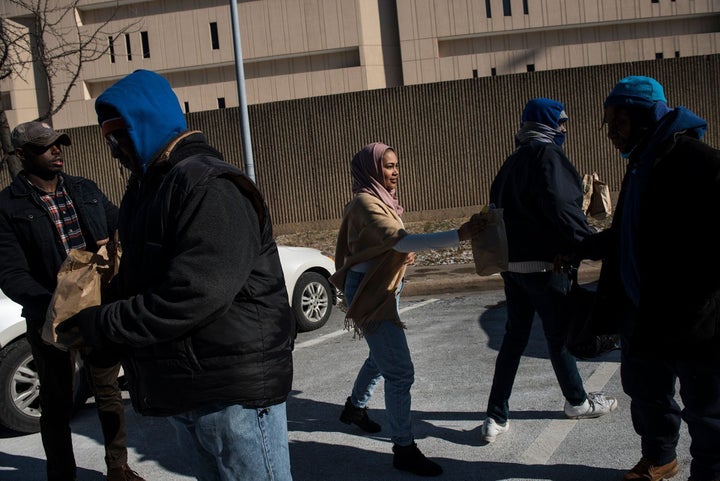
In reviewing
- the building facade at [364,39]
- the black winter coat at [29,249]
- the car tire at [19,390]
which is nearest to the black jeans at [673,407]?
the black winter coat at [29,249]

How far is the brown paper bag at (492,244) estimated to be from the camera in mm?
3486

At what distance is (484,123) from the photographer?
49.3ft

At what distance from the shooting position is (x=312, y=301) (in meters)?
7.89

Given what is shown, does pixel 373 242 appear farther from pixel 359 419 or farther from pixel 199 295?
pixel 199 295

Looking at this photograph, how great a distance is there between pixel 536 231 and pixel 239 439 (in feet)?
7.66

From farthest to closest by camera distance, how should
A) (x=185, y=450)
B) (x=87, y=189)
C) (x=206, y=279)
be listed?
(x=87, y=189) < (x=185, y=450) < (x=206, y=279)

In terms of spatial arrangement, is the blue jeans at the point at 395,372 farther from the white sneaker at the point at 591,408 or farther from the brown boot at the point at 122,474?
the brown boot at the point at 122,474

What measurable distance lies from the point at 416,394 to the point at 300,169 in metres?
10.6

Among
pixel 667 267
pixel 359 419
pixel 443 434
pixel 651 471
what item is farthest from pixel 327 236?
pixel 667 267

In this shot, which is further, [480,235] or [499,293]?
[499,293]

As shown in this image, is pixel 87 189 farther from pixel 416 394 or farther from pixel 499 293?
pixel 499 293

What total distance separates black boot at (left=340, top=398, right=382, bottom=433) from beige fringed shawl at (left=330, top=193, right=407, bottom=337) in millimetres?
860

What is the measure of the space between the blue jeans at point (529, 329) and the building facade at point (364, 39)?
85.2 ft

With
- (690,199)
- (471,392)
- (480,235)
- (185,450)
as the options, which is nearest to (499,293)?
(471,392)
